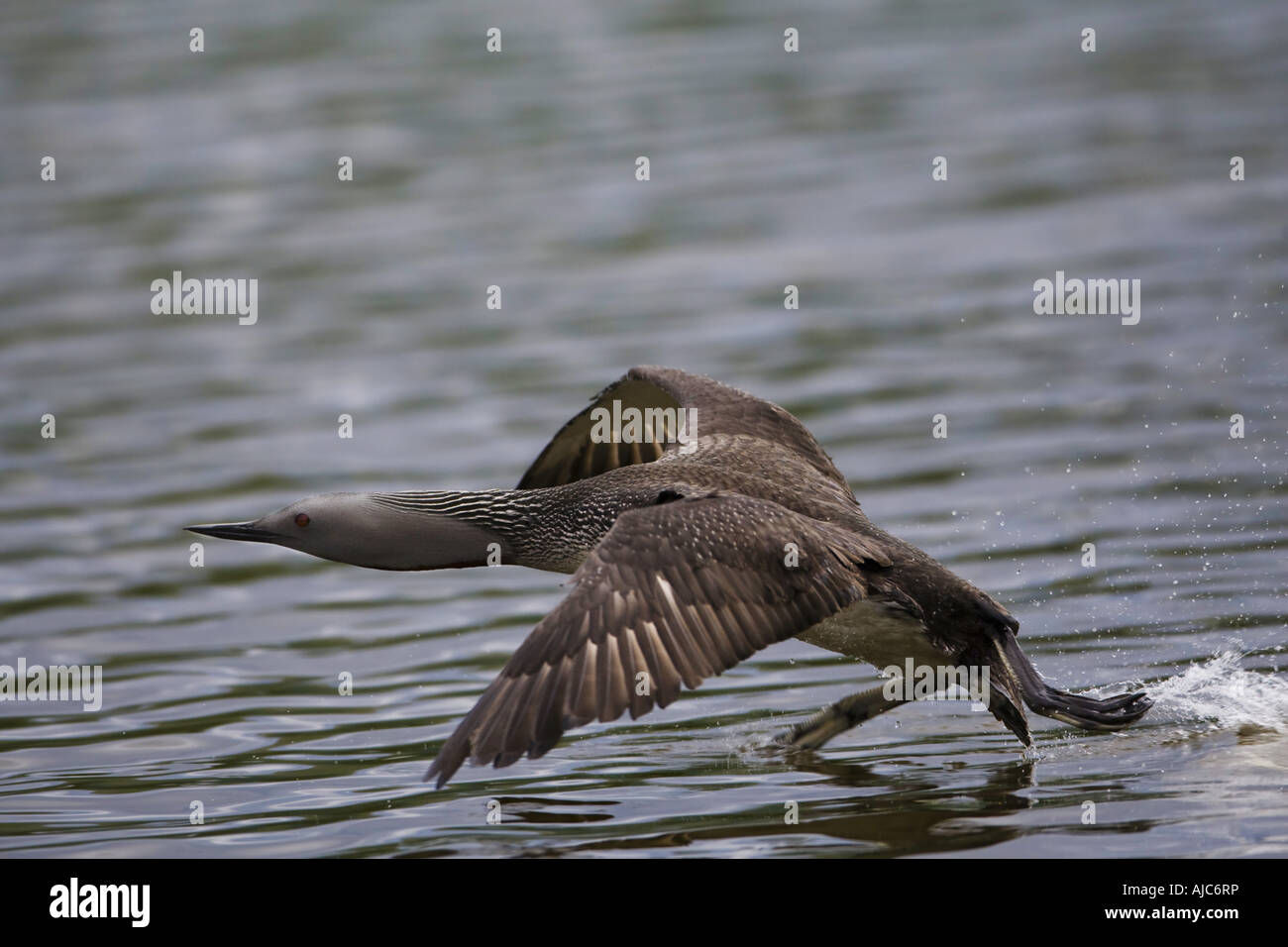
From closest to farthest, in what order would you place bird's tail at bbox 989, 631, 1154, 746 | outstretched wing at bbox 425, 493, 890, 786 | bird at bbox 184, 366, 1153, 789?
outstretched wing at bbox 425, 493, 890, 786
bird at bbox 184, 366, 1153, 789
bird's tail at bbox 989, 631, 1154, 746

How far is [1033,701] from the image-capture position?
23.0 ft

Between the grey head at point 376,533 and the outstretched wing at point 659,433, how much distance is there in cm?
133

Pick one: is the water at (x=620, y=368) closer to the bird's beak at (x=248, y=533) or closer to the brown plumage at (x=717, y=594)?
the brown plumage at (x=717, y=594)

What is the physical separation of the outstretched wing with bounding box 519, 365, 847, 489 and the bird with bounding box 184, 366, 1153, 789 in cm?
2

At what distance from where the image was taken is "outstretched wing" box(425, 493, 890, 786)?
604cm

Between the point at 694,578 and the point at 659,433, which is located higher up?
the point at 659,433

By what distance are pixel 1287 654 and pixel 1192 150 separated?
32.2 ft

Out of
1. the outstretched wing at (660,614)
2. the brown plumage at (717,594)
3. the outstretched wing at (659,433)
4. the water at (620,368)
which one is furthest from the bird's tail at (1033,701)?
the outstretched wing at (659,433)

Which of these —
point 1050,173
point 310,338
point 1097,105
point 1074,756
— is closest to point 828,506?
point 1074,756

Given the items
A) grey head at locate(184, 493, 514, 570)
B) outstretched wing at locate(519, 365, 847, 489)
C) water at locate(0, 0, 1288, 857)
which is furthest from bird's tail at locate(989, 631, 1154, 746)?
grey head at locate(184, 493, 514, 570)

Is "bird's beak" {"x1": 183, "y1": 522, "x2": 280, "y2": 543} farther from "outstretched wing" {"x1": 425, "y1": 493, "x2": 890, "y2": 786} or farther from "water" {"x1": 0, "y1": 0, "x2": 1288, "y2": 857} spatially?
"outstretched wing" {"x1": 425, "y1": 493, "x2": 890, "y2": 786}

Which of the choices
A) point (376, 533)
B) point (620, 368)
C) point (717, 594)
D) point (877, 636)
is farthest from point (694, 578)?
point (620, 368)

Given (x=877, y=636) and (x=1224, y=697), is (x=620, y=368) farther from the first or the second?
(x=1224, y=697)

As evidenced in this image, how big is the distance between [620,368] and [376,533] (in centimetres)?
547
